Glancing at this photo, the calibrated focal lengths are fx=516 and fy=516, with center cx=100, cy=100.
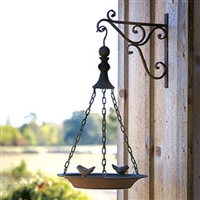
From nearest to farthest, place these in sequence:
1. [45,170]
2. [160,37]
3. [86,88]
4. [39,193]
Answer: [160,37]
[39,193]
[45,170]
[86,88]

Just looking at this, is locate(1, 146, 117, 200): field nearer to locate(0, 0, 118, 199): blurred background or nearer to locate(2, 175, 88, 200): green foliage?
locate(0, 0, 118, 199): blurred background

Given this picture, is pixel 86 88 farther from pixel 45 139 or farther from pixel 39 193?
pixel 39 193

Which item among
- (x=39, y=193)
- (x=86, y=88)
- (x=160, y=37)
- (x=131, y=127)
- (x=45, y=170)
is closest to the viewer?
(x=160, y=37)

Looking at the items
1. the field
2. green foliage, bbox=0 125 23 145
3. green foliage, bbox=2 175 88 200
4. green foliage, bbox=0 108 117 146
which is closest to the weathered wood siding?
green foliage, bbox=2 175 88 200

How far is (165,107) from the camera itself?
1527 mm

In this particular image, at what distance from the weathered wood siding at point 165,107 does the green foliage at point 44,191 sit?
2449 mm

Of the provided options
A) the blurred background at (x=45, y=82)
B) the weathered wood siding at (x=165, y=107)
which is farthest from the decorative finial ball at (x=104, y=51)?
the blurred background at (x=45, y=82)

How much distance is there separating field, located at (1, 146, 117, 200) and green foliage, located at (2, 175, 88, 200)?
0.62 metres

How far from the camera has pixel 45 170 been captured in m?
5.36

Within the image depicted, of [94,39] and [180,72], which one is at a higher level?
[94,39]

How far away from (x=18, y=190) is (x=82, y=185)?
288 cm

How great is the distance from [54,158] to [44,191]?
56.5 inches

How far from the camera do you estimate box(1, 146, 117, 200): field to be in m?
5.13

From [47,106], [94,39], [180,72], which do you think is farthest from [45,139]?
[180,72]
